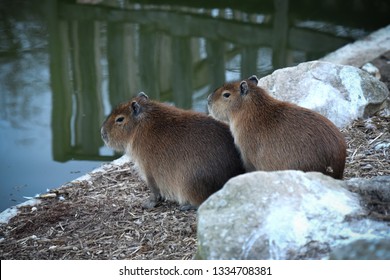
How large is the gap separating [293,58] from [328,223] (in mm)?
6373

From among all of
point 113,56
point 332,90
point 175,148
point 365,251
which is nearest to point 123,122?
point 175,148

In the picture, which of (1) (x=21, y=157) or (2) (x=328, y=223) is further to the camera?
Result: (1) (x=21, y=157)

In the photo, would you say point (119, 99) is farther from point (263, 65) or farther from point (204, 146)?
point (204, 146)

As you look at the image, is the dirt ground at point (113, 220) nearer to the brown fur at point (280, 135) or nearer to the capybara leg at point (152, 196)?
the capybara leg at point (152, 196)

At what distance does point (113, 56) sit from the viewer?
33.4 feet

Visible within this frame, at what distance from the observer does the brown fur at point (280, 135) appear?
4.74 meters

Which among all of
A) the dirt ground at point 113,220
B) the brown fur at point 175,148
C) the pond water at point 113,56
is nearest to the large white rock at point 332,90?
the dirt ground at point 113,220

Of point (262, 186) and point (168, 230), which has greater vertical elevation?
point (262, 186)

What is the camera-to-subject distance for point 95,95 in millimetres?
8930

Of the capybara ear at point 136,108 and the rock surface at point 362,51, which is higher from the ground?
the capybara ear at point 136,108

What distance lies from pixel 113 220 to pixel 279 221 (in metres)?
1.85

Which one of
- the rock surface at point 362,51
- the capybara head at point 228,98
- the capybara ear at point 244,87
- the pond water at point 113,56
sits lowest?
the pond water at point 113,56

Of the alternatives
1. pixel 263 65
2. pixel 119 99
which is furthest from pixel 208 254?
pixel 263 65

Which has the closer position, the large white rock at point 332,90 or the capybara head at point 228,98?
the capybara head at point 228,98
